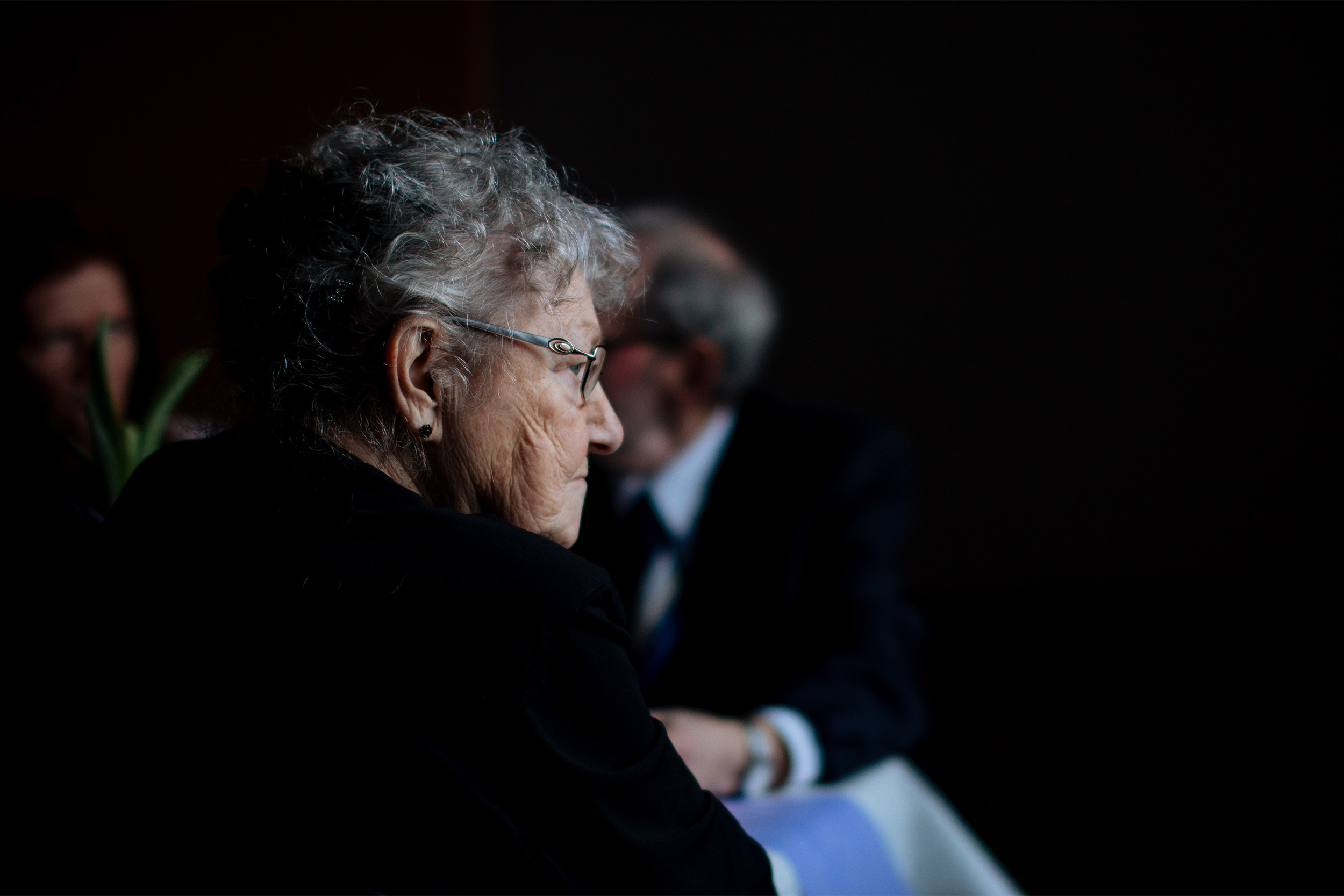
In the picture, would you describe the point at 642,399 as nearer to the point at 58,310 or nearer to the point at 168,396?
the point at 168,396

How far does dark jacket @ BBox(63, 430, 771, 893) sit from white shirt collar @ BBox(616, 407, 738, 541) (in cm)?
100

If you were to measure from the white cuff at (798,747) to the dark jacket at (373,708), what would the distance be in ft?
1.91

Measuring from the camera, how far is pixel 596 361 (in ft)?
3.11

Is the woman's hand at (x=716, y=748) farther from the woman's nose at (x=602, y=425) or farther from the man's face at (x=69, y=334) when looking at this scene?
the man's face at (x=69, y=334)

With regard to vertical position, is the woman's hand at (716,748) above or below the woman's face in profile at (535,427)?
below

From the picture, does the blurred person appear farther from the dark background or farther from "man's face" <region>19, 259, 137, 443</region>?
the dark background

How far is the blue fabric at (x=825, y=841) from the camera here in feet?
3.46

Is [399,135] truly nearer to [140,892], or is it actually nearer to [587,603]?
[587,603]

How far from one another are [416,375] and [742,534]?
94 centimetres

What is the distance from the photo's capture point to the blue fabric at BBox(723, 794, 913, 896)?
3.46ft

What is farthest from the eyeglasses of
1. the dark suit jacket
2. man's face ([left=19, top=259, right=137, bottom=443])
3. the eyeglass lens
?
man's face ([left=19, top=259, right=137, bottom=443])

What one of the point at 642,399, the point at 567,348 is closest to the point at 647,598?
the point at 642,399

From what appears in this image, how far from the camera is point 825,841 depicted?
3.64 ft

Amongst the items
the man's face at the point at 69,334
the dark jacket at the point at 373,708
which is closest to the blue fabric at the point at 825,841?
the dark jacket at the point at 373,708
